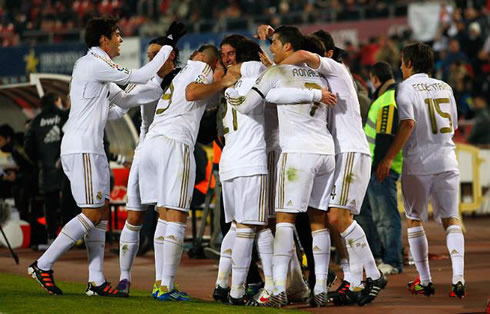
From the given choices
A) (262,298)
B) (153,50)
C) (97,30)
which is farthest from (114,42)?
(262,298)

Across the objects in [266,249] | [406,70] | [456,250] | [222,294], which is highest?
[406,70]

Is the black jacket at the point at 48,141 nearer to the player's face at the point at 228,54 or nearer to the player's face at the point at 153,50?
the player's face at the point at 153,50

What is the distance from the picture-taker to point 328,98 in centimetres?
828

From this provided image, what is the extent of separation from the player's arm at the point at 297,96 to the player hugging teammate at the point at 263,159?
0.04ft

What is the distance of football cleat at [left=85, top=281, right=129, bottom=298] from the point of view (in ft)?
29.4

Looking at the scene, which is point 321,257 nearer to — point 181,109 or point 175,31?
point 181,109

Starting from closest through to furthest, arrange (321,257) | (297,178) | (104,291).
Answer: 1. (297,178)
2. (321,257)
3. (104,291)

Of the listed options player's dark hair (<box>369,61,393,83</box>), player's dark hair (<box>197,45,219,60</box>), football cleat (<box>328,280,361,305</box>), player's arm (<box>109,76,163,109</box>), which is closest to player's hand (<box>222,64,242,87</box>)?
player's dark hair (<box>197,45,219,60</box>)

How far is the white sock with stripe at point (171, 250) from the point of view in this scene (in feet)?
28.3

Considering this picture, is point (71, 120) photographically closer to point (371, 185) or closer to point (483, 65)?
point (371, 185)

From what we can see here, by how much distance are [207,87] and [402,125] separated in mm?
1816

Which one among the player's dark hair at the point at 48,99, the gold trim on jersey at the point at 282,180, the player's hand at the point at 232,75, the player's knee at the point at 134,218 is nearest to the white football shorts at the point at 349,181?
the gold trim on jersey at the point at 282,180

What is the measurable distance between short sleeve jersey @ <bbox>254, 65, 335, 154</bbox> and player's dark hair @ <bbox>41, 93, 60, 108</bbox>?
20.6 feet

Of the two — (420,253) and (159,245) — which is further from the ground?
(159,245)
